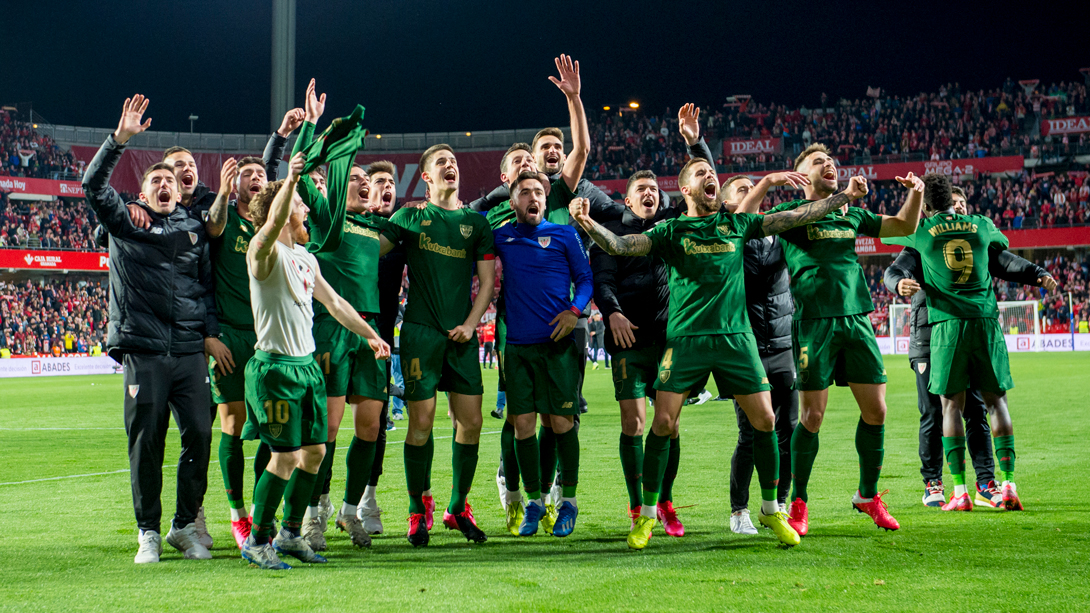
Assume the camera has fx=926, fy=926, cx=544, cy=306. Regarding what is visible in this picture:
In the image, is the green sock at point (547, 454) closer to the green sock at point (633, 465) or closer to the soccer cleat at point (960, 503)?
the green sock at point (633, 465)

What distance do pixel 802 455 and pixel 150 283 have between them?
155 inches

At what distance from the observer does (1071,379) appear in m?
→ 18.0

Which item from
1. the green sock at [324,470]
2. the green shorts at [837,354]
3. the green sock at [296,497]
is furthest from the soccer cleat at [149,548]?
the green shorts at [837,354]

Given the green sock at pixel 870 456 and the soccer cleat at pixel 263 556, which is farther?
the green sock at pixel 870 456

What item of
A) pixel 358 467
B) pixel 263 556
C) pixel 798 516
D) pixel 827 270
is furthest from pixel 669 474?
pixel 263 556

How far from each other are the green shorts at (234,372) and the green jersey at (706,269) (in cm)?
247

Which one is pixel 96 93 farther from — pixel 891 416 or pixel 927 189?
pixel 927 189

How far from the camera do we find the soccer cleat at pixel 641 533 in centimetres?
505

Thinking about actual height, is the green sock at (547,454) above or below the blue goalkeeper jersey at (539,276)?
below

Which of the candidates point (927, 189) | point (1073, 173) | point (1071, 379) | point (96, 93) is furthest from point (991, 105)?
point (96, 93)

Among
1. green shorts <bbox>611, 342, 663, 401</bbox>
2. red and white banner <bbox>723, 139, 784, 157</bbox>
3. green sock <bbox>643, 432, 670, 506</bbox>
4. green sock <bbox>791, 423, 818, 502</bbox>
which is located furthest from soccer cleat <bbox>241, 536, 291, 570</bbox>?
red and white banner <bbox>723, 139, 784, 157</bbox>

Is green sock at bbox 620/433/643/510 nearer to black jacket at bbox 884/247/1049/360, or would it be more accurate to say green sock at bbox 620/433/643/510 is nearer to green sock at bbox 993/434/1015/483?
black jacket at bbox 884/247/1049/360

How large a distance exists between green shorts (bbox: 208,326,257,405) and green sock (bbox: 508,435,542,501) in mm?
1675

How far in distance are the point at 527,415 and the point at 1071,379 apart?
634 inches
